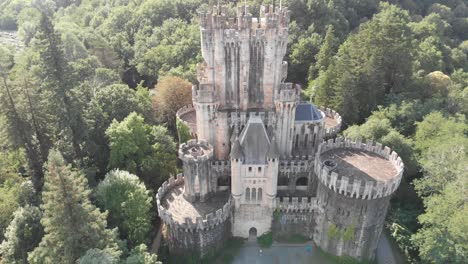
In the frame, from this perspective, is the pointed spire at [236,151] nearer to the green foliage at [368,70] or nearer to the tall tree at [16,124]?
the tall tree at [16,124]

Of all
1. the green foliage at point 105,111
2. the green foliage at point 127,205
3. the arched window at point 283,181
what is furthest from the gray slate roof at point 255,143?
the green foliage at point 105,111

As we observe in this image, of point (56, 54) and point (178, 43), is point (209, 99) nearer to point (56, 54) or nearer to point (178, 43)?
point (56, 54)

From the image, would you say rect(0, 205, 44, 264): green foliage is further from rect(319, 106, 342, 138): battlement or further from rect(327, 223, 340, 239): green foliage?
rect(319, 106, 342, 138): battlement

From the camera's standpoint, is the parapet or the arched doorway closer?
the arched doorway

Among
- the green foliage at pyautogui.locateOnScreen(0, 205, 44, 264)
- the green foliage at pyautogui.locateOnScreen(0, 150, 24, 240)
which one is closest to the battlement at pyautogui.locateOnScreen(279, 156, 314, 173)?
the green foliage at pyautogui.locateOnScreen(0, 205, 44, 264)

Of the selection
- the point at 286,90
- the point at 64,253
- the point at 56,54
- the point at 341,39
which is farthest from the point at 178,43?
the point at 64,253

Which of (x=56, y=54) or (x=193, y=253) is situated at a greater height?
(x=56, y=54)
